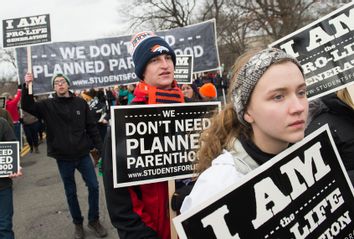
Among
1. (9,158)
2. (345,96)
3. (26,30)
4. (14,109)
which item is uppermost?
(26,30)

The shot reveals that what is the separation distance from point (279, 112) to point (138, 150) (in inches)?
44.0

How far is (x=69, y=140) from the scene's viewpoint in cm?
430

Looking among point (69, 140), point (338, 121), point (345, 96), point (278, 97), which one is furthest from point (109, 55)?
point (278, 97)

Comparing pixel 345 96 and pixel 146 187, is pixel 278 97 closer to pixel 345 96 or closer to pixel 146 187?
pixel 146 187

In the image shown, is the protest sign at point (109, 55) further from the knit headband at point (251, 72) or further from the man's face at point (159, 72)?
the knit headband at point (251, 72)

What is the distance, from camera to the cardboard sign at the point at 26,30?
525cm

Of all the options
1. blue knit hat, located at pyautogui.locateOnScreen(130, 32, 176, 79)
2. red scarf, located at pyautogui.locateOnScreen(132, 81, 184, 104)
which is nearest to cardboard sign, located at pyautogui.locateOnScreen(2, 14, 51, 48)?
blue knit hat, located at pyautogui.locateOnScreen(130, 32, 176, 79)

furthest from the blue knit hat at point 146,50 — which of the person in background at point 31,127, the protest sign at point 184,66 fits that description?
the person in background at point 31,127

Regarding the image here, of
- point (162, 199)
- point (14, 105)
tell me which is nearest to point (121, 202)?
point (162, 199)

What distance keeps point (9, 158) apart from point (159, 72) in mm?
2420

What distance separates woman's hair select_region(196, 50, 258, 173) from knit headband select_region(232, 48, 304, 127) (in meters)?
0.13

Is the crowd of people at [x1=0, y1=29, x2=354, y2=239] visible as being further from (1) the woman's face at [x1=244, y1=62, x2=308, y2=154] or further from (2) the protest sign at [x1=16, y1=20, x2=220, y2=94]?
(2) the protest sign at [x1=16, y1=20, x2=220, y2=94]

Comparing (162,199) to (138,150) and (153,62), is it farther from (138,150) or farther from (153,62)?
(153,62)

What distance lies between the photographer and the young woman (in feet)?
4.28
